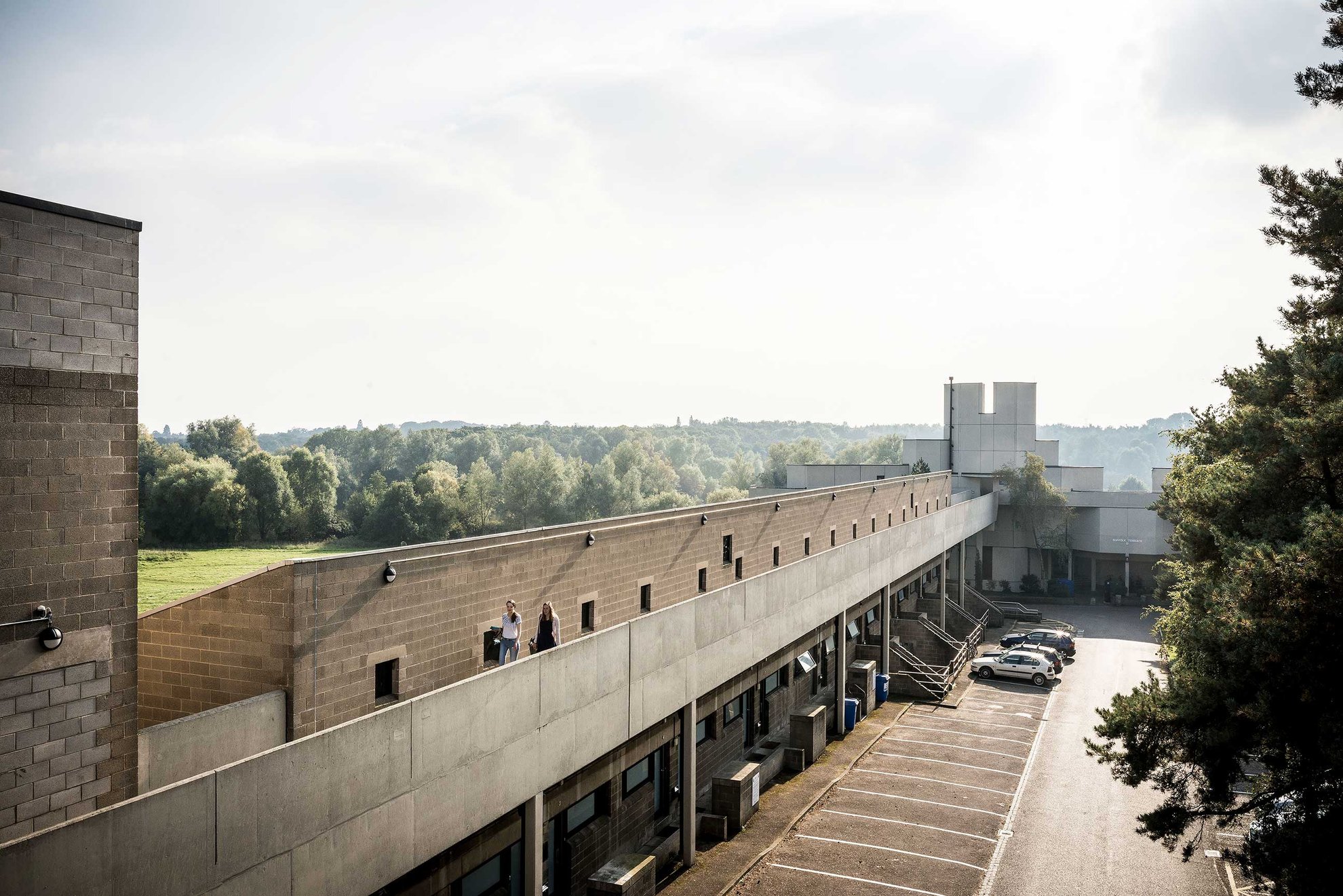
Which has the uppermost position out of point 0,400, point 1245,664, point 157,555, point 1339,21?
point 1339,21

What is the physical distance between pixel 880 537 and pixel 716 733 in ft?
38.6

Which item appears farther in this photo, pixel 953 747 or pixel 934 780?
pixel 953 747

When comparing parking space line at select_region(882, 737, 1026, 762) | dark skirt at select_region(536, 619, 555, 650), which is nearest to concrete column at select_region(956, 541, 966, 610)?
parking space line at select_region(882, 737, 1026, 762)

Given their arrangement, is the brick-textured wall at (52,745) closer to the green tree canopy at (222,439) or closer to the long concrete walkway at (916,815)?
the long concrete walkway at (916,815)

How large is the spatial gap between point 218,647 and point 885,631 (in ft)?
85.5

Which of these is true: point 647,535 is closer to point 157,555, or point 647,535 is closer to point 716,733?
point 716,733

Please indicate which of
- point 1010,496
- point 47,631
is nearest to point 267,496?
point 1010,496

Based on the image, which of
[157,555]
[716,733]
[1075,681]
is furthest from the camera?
[157,555]

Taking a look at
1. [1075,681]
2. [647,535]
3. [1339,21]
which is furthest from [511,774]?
[1075,681]

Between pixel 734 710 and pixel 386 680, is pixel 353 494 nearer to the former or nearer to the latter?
pixel 734 710

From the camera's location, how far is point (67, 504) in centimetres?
892

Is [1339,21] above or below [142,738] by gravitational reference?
above

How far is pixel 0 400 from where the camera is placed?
333 inches

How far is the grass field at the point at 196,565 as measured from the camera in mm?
63219
